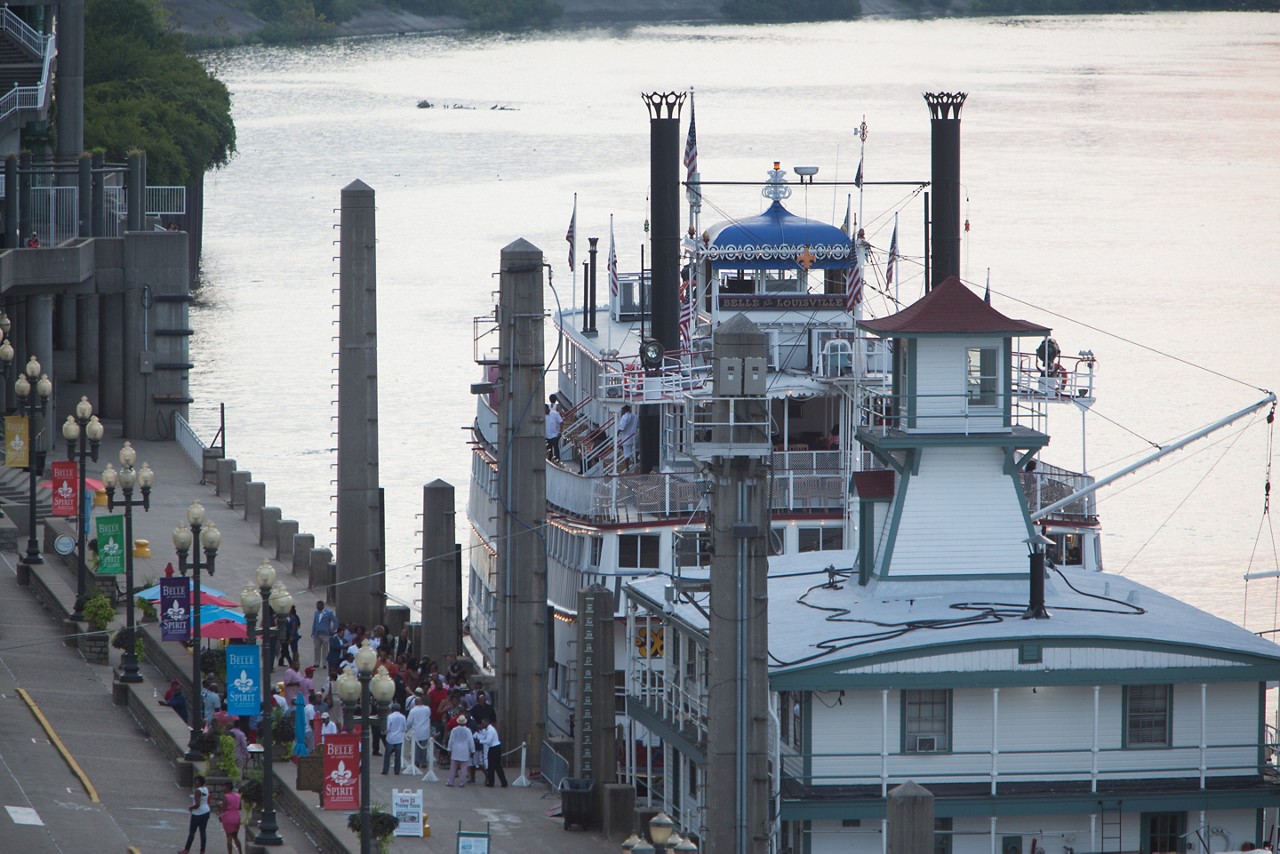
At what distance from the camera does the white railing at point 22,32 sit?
237 feet

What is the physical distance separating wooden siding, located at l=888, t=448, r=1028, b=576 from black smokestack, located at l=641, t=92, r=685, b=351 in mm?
14384

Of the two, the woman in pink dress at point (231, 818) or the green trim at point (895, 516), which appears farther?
the green trim at point (895, 516)

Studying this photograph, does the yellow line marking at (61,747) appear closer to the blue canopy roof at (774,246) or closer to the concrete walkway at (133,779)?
the concrete walkway at (133,779)

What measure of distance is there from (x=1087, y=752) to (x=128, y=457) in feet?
54.1

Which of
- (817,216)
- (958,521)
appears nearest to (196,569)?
(958,521)

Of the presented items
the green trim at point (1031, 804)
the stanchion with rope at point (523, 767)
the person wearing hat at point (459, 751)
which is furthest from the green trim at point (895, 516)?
the stanchion with rope at point (523, 767)

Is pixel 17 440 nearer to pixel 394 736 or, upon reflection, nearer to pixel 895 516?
pixel 394 736

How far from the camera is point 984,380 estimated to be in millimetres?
30984

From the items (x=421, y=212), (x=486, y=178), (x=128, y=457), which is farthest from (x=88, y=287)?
(x=486, y=178)

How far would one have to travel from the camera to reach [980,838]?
27516 millimetres

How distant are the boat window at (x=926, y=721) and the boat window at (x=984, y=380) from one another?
4999mm

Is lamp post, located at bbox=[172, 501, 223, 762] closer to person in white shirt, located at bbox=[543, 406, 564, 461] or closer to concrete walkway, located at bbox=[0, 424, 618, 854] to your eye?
concrete walkway, located at bbox=[0, 424, 618, 854]

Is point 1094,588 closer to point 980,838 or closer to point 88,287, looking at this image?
point 980,838

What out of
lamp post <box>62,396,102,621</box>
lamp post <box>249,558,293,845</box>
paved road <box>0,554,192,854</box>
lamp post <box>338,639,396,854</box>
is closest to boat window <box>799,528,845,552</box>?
paved road <box>0,554,192,854</box>
